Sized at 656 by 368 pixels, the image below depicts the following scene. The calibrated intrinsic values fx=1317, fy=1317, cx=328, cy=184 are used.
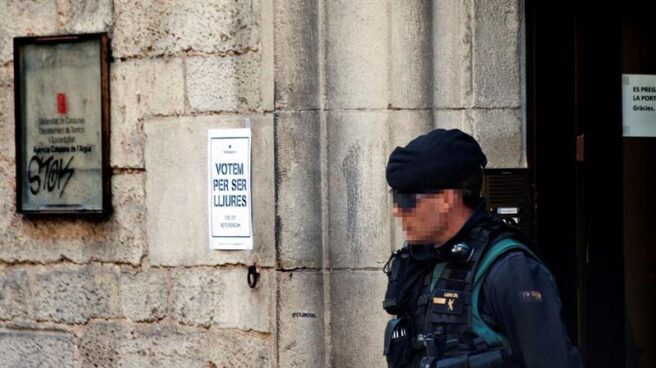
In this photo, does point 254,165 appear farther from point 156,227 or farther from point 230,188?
point 156,227

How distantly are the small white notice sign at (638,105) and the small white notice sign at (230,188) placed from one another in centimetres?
180

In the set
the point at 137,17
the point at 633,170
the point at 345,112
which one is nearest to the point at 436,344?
the point at 345,112

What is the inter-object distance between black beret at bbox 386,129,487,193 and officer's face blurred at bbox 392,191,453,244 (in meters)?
0.03

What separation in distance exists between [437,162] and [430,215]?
0.15 m

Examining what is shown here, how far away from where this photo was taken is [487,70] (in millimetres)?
Answer: 5996

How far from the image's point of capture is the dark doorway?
6.16 m

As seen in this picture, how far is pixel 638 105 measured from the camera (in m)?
6.29

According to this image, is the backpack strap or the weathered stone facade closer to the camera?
the backpack strap

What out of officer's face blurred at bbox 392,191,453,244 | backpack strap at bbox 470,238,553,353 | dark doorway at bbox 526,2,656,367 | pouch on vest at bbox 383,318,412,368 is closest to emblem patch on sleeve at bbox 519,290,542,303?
backpack strap at bbox 470,238,553,353

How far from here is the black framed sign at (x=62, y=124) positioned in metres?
6.76

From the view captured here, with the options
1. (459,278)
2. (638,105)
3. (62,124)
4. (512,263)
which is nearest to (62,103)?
(62,124)

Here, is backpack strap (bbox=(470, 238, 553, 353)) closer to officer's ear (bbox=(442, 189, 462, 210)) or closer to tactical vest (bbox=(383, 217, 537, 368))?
tactical vest (bbox=(383, 217, 537, 368))

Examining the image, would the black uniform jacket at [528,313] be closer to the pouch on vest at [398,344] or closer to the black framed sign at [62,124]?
the pouch on vest at [398,344]

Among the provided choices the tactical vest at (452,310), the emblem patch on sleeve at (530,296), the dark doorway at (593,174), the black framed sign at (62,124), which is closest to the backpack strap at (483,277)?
the tactical vest at (452,310)
